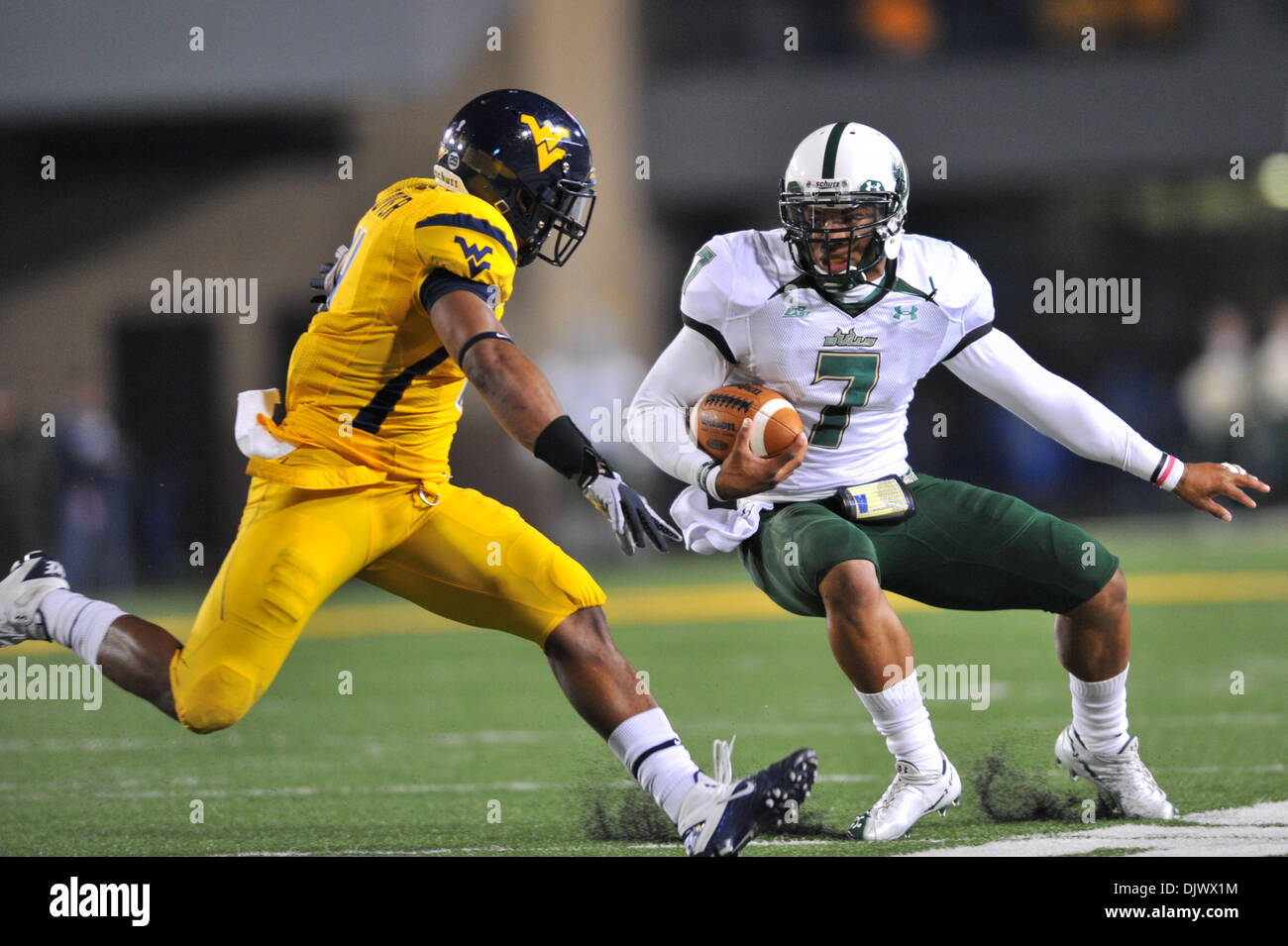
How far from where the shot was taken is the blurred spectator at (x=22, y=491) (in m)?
11.6

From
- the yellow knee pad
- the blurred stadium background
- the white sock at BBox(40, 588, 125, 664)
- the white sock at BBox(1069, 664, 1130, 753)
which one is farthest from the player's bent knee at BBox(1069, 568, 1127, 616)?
the blurred stadium background

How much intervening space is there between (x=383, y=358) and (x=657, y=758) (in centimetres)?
103

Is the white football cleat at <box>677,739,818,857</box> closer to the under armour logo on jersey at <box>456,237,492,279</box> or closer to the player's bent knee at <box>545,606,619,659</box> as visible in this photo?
the player's bent knee at <box>545,606,619,659</box>

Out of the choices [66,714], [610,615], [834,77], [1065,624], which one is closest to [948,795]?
[1065,624]

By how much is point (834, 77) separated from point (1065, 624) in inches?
516

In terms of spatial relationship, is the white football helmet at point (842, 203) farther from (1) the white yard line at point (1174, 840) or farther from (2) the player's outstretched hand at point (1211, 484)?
(1) the white yard line at point (1174, 840)

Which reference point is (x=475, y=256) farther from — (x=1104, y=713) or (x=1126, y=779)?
(x=1126, y=779)

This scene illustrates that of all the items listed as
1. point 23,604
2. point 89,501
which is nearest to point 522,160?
point 23,604

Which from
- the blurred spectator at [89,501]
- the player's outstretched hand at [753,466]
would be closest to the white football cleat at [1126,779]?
the player's outstretched hand at [753,466]

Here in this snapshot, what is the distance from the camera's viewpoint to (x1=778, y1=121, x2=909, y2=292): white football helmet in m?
4.05

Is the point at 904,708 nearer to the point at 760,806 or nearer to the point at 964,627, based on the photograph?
the point at 760,806

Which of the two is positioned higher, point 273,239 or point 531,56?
point 531,56

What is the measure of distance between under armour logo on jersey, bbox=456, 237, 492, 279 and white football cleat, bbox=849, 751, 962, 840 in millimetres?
1484

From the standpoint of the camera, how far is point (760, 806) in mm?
3396
